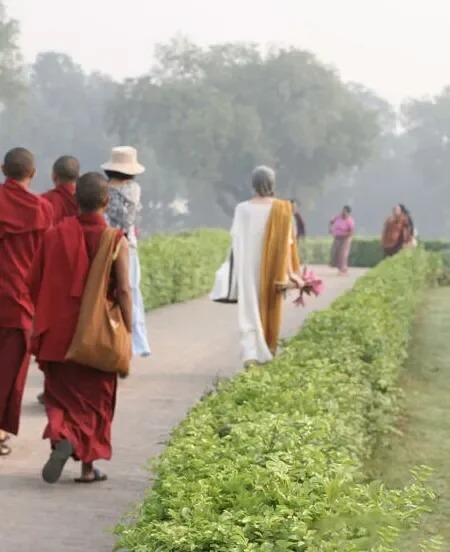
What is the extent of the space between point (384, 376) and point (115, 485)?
2.16m

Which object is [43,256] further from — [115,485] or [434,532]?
[434,532]

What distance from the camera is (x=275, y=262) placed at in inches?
368

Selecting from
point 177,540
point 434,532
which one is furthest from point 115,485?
point 177,540

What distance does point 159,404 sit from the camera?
866 centimetres

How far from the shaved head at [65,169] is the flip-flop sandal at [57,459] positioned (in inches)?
94.5

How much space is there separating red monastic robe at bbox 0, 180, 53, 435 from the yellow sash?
2474 millimetres

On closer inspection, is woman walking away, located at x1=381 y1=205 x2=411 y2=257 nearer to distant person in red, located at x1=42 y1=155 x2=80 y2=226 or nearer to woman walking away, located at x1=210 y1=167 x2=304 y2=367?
woman walking away, located at x1=210 y1=167 x2=304 y2=367

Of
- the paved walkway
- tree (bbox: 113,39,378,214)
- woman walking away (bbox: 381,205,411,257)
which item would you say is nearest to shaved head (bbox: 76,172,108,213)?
the paved walkway

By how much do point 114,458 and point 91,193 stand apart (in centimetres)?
144

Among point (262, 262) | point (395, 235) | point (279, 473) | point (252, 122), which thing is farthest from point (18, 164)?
point (252, 122)

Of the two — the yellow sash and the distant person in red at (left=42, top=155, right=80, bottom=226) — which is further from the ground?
the distant person in red at (left=42, top=155, right=80, bottom=226)

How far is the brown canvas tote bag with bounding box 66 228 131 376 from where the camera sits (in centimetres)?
614

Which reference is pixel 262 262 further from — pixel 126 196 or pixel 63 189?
pixel 63 189

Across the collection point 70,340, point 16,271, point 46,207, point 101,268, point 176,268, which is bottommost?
point 176,268
